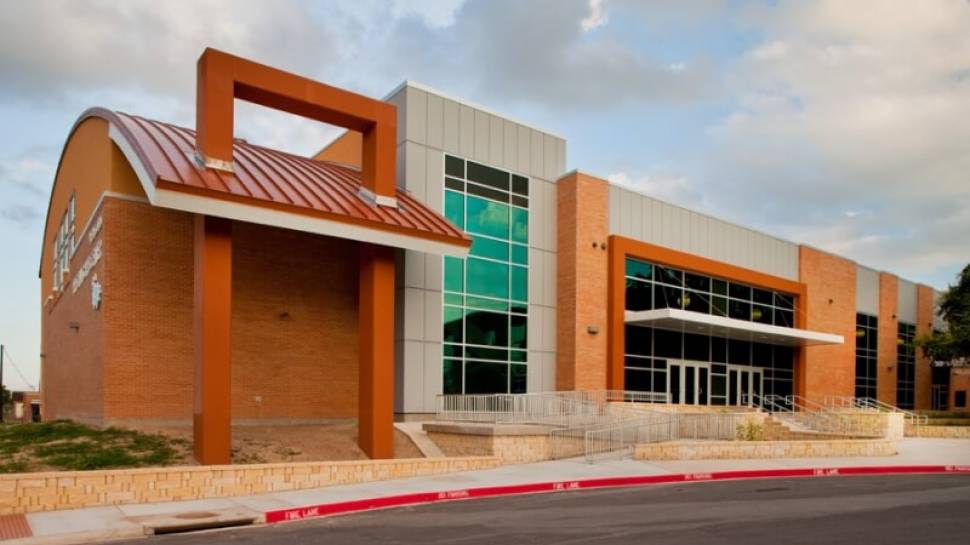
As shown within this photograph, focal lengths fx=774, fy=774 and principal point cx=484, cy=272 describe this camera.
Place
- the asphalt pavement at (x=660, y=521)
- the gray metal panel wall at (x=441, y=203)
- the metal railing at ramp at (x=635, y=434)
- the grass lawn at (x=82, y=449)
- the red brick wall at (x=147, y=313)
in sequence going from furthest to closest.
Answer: the gray metal panel wall at (x=441, y=203) < the metal railing at ramp at (x=635, y=434) < the red brick wall at (x=147, y=313) < the grass lawn at (x=82, y=449) < the asphalt pavement at (x=660, y=521)

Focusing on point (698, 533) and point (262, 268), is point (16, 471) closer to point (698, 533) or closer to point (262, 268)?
point (262, 268)

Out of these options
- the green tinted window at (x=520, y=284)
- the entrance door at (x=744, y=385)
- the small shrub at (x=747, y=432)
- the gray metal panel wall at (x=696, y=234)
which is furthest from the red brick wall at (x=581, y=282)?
the entrance door at (x=744, y=385)

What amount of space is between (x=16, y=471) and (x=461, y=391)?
14203 mm

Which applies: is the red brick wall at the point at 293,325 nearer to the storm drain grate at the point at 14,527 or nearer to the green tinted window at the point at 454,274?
the green tinted window at the point at 454,274

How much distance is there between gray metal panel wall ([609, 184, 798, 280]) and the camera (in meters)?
32.2

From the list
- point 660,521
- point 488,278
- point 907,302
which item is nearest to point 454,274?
point 488,278

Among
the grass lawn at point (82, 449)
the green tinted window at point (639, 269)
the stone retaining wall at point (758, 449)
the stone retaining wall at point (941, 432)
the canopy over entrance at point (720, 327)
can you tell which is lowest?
the stone retaining wall at point (941, 432)

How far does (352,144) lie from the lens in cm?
2827

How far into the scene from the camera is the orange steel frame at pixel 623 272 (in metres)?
30.2

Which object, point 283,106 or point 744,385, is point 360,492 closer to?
point 283,106

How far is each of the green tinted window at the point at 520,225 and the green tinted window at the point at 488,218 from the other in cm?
37

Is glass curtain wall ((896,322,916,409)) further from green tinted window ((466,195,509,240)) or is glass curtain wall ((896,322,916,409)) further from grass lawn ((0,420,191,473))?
grass lawn ((0,420,191,473))

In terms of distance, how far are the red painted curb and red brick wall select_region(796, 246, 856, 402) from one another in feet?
67.7

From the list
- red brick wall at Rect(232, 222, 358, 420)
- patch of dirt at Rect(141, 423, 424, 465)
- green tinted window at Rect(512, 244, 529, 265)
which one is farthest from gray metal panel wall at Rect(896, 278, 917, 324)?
patch of dirt at Rect(141, 423, 424, 465)
